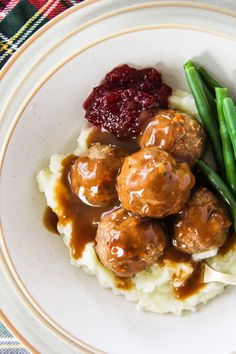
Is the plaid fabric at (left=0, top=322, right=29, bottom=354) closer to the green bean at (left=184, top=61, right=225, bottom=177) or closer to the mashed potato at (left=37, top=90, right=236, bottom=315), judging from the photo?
the mashed potato at (left=37, top=90, right=236, bottom=315)

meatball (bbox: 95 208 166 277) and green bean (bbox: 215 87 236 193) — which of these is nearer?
meatball (bbox: 95 208 166 277)

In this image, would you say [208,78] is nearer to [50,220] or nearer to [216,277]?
[216,277]

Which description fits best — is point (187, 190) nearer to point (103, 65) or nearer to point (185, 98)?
point (185, 98)

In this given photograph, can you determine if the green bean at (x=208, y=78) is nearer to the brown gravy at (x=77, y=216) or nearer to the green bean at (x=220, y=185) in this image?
the green bean at (x=220, y=185)

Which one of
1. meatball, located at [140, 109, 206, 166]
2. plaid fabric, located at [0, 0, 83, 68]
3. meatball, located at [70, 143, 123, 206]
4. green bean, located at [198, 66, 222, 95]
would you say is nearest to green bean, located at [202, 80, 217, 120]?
green bean, located at [198, 66, 222, 95]

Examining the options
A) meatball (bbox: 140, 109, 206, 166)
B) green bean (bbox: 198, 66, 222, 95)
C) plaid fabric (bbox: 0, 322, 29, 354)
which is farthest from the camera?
plaid fabric (bbox: 0, 322, 29, 354)

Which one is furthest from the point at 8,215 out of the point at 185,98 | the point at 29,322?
the point at 185,98

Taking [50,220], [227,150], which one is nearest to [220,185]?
[227,150]
